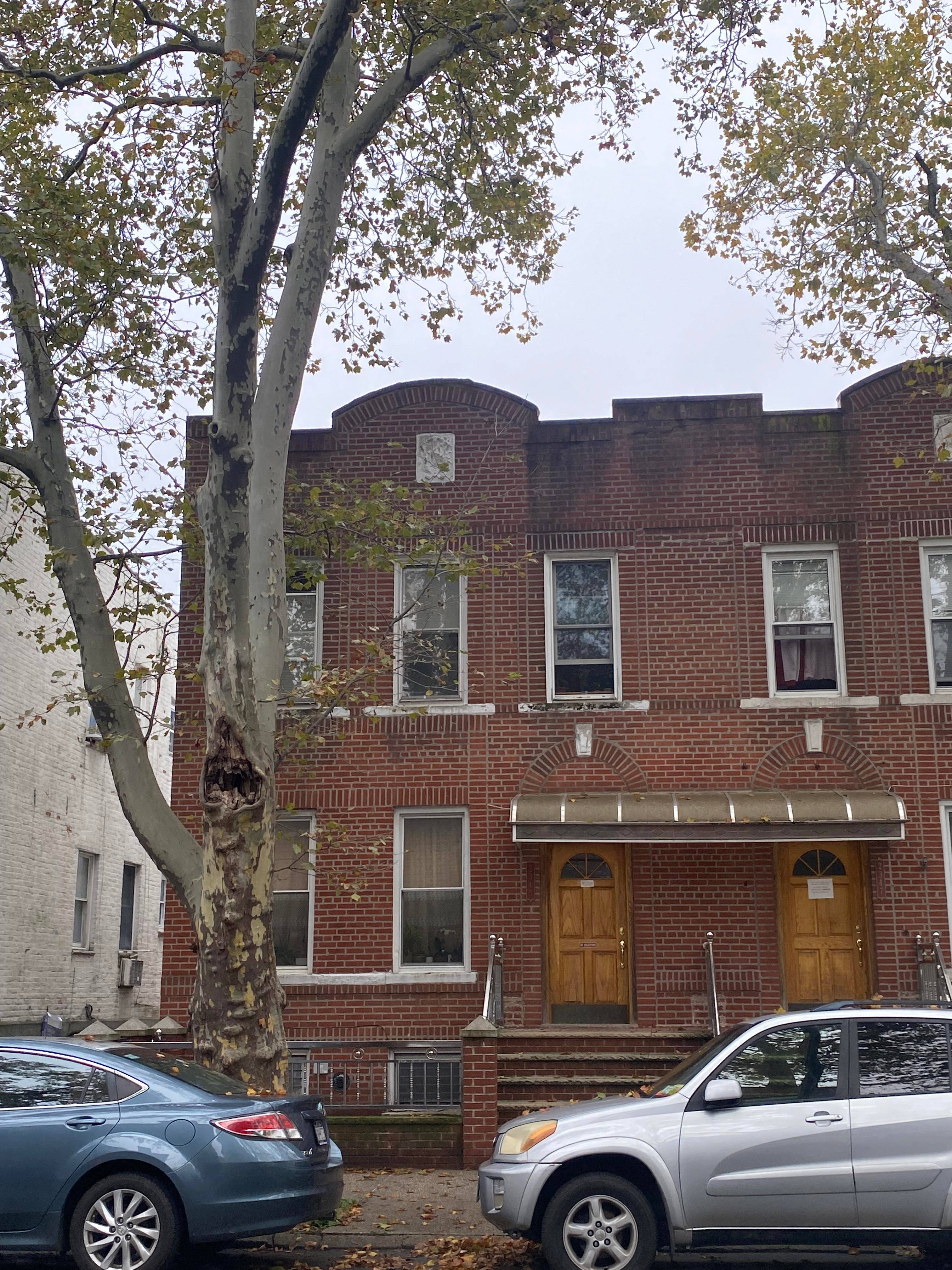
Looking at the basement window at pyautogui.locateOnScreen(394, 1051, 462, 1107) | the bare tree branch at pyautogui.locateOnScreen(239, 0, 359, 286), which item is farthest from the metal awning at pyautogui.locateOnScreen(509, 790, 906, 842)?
the bare tree branch at pyautogui.locateOnScreen(239, 0, 359, 286)

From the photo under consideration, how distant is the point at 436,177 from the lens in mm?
13078

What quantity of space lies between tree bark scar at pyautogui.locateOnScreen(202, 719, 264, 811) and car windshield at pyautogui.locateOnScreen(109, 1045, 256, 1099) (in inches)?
69.0

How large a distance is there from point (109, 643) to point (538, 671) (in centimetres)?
590

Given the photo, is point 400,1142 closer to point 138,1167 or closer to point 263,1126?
point 263,1126

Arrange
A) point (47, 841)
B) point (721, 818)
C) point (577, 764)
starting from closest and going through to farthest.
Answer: point (721, 818) < point (577, 764) < point (47, 841)

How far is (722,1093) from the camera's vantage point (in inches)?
294

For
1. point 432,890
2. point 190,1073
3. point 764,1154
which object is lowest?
point 764,1154

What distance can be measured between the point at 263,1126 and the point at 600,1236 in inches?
82.6

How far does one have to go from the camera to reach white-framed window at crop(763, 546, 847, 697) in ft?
48.4

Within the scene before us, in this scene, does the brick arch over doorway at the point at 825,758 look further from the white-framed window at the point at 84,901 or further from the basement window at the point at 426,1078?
the white-framed window at the point at 84,901

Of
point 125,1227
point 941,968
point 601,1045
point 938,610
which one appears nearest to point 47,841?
point 601,1045

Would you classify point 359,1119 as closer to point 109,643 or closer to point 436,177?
point 109,643

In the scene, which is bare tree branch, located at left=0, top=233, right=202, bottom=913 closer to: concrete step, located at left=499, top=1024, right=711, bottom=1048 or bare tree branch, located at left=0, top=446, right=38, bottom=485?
bare tree branch, located at left=0, top=446, right=38, bottom=485

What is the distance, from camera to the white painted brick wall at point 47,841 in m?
17.5
